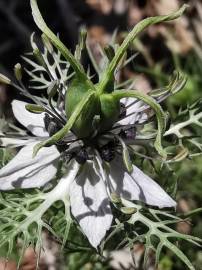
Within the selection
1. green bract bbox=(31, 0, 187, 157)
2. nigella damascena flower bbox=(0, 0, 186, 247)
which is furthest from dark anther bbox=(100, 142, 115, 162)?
green bract bbox=(31, 0, 187, 157)

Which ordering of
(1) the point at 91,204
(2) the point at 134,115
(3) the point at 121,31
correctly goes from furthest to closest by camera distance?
(3) the point at 121,31 → (2) the point at 134,115 → (1) the point at 91,204

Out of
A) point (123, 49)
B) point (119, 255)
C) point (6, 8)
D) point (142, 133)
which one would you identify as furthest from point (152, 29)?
point (123, 49)

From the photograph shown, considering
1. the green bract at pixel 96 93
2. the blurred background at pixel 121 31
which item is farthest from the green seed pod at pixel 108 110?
the blurred background at pixel 121 31

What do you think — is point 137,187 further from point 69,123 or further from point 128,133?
point 69,123

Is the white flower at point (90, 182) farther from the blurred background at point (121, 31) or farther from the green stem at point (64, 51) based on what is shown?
the blurred background at point (121, 31)

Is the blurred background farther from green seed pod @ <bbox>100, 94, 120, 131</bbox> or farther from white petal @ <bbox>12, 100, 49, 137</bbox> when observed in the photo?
green seed pod @ <bbox>100, 94, 120, 131</bbox>

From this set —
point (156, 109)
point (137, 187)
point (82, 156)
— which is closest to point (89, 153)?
point (82, 156)

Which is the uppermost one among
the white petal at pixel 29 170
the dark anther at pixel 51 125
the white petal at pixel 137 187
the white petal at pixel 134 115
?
the dark anther at pixel 51 125
